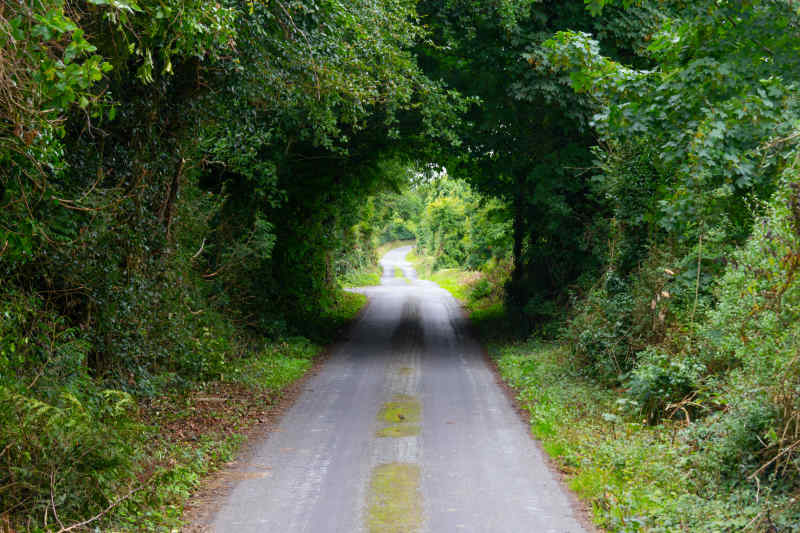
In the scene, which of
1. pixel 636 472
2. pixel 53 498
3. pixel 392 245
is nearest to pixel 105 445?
pixel 53 498

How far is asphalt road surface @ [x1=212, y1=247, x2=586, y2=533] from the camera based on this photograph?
609 cm

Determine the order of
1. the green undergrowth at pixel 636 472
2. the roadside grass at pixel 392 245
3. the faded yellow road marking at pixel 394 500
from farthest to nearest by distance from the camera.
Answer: the roadside grass at pixel 392 245
the faded yellow road marking at pixel 394 500
the green undergrowth at pixel 636 472

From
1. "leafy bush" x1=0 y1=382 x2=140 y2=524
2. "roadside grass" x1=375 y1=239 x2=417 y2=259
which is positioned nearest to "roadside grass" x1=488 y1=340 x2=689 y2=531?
"leafy bush" x1=0 y1=382 x2=140 y2=524

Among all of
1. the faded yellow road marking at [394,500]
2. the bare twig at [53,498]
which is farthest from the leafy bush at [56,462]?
the faded yellow road marking at [394,500]

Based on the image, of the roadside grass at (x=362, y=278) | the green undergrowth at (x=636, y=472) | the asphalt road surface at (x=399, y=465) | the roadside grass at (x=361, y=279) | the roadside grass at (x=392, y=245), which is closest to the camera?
the green undergrowth at (x=636, y=472)

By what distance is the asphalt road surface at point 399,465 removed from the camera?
609cm

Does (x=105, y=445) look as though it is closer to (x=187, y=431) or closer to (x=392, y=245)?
(x=187, y=431)

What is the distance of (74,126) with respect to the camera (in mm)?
7711

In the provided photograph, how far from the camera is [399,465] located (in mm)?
7637

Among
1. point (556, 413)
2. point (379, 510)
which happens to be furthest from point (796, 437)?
point (556, 413)

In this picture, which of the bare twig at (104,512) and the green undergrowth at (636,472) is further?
the green undergrowth at (636,472)

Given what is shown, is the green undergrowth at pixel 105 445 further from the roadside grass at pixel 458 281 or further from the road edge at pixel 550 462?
the roadside grass at pixel 458 281

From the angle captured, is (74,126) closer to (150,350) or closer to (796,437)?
(150,350)

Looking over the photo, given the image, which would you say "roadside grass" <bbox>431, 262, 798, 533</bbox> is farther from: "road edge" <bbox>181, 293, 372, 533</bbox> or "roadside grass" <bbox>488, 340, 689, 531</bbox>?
"road edge" <bbox>181, 293, 372, 533</bbox>
